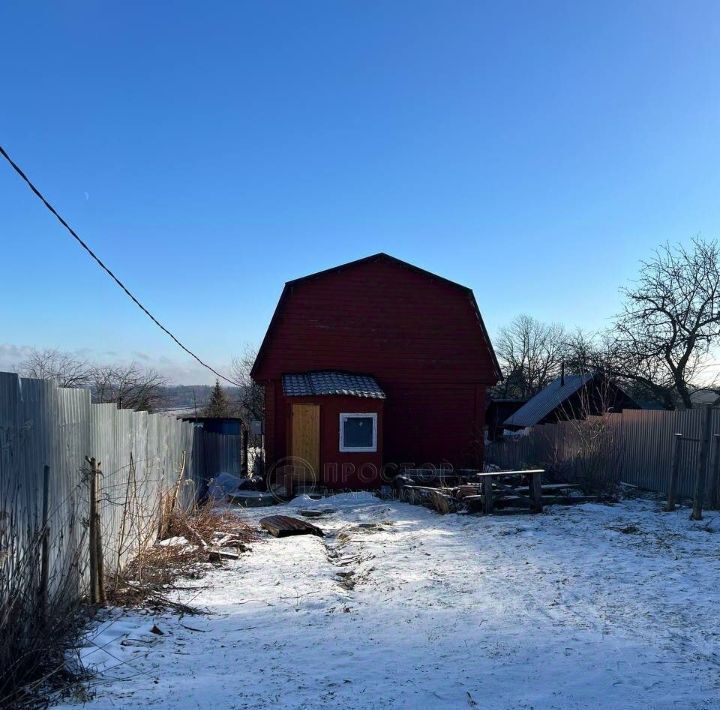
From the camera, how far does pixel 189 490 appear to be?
1122 cm

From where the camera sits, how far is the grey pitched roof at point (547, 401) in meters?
28.4

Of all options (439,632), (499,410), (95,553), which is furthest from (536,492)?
(499,410)

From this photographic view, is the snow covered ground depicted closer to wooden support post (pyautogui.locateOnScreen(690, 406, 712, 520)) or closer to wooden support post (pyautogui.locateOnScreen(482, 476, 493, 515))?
wooden support post (pyautogui.locateOnScreen(690, 406, 712, 520))

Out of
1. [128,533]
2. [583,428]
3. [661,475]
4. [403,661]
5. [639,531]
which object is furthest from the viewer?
[583,428]

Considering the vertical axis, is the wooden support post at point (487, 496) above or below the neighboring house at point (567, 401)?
below

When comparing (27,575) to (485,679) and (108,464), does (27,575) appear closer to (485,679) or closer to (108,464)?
(108,464)

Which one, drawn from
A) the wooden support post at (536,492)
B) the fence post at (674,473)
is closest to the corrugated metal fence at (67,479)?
the wooden support post at (536,492)

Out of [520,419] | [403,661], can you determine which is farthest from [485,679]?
[520,419]

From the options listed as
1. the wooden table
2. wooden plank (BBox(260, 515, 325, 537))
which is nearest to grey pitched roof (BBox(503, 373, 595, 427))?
the wooden table

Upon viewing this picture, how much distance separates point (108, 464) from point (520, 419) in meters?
29.0

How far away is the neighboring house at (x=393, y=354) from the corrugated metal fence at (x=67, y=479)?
32.8ft

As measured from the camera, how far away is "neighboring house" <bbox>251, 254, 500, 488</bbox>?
59.6 feet

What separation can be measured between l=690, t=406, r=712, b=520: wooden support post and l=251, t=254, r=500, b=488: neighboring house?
28.9 feet

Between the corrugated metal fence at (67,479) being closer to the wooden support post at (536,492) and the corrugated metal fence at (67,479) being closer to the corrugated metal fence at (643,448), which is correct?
the wooden support post at (536,492)
